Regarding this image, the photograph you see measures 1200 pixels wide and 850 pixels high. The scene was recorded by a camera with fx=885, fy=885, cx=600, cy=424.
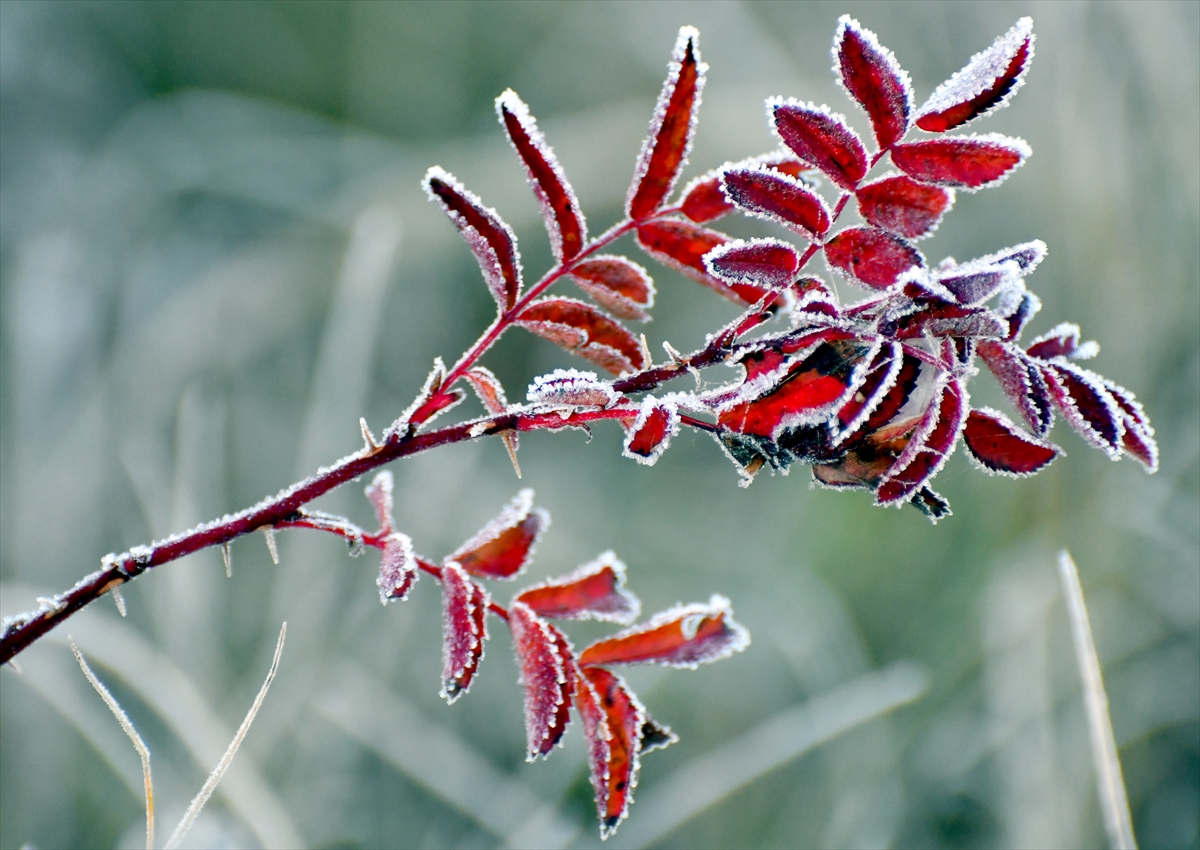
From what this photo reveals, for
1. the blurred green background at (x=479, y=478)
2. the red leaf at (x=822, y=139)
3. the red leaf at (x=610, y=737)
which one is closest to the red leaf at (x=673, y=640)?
the red leaf at (x=610, y=737)

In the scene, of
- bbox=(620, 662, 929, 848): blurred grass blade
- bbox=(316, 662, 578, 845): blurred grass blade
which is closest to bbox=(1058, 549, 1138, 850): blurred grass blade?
bbox=(620, 662, 929, 848): blurred grass blade

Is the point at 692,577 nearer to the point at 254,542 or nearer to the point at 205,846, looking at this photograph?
the point at 254,542

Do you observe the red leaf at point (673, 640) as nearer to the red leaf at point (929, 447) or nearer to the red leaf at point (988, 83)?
the red leaf at point (929, 447)

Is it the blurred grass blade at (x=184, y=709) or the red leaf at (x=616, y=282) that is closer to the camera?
the red leaf at (x=616, y=282)

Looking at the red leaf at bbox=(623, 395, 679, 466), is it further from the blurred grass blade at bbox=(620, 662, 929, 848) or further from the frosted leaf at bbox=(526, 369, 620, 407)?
the blurred grass blade at bbox=(620, 662, 929, 848)

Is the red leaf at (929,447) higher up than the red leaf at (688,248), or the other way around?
the red leaf at (688,248)

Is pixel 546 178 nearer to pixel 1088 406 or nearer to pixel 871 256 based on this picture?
pixel 871 256
